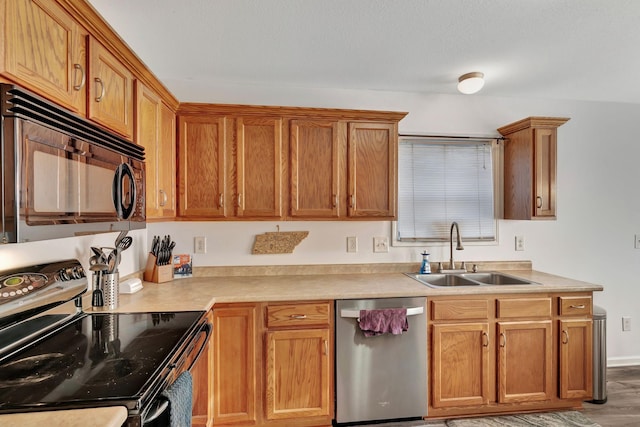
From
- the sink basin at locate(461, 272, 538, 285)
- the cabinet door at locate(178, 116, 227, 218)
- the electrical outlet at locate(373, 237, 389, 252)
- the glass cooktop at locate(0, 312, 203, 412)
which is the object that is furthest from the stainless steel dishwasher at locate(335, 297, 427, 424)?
the cabinet door at locate(178, 116, 227, 218)

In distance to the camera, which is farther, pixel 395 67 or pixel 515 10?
pixel 395 67

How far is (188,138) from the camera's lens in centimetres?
224

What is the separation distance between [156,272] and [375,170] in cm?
173

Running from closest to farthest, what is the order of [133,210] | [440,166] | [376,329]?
[133,210] → [376,329] → [440,166]

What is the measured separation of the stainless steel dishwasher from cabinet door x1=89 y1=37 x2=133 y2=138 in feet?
5.07

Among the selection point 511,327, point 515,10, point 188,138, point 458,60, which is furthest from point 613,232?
point 188,138

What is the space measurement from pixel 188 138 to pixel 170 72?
593 millimetres

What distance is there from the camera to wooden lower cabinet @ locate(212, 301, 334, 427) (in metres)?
1.93

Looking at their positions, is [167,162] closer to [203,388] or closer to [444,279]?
[203,388]

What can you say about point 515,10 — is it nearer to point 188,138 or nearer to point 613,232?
point 188,138

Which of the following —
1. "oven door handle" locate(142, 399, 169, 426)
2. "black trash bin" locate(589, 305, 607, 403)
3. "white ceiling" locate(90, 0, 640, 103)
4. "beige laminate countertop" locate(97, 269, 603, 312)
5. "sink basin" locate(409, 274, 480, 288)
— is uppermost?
"white ceiling" locate(90, 0, 640, 103)

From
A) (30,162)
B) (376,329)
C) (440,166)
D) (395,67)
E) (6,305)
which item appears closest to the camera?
(30,162)

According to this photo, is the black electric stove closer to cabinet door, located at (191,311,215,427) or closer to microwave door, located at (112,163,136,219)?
cabinet door, located at (191,311,215,427)

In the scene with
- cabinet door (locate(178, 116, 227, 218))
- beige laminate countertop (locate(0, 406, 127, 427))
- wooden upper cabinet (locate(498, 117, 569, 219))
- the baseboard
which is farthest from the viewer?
the baseboard
